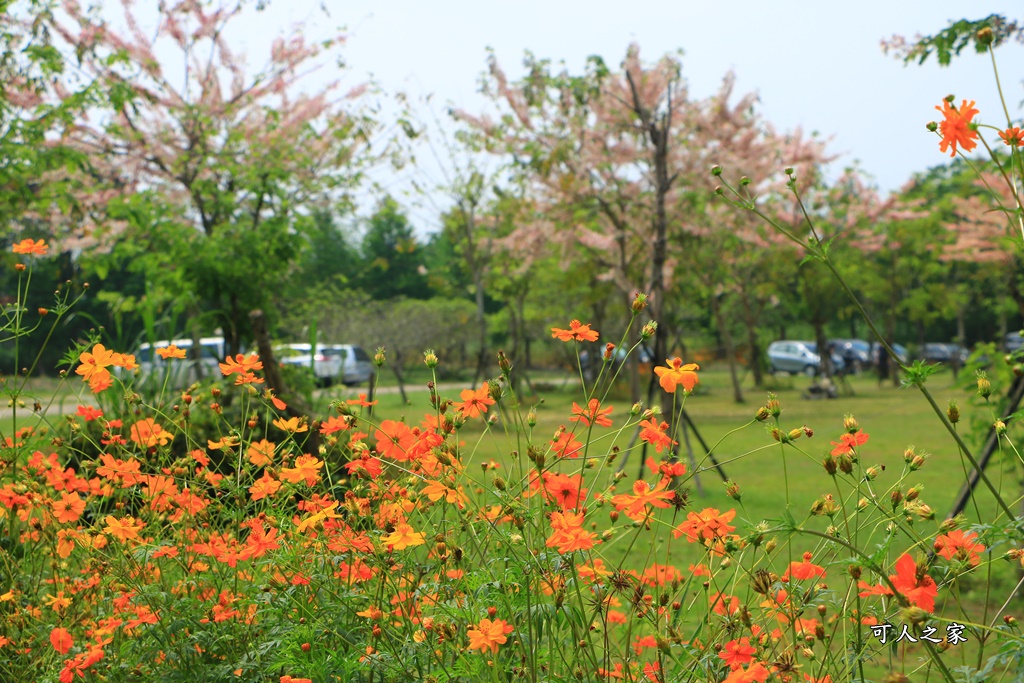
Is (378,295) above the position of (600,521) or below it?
above

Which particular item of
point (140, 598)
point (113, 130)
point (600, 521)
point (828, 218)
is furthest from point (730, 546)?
point (828, 218)

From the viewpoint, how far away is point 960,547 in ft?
4.04

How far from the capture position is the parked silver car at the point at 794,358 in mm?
24922

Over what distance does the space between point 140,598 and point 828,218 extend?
19.9m

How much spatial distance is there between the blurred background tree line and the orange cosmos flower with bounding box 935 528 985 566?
4.51 m

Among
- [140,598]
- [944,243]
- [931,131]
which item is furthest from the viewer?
[944,243]

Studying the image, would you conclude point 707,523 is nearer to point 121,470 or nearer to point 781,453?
point 781,453

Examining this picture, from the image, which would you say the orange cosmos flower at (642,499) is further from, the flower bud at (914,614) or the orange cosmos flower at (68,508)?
the orange cosmos flower at (68,508)

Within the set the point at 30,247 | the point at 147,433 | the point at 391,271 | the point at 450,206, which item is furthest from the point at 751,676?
the point at 391,271

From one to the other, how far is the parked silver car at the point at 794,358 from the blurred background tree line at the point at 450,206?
377 centimetres

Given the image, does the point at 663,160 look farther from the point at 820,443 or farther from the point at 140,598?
the point at 140,598

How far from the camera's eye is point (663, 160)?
690 cm

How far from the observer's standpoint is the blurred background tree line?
6.55m

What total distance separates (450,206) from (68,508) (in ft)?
40.1
